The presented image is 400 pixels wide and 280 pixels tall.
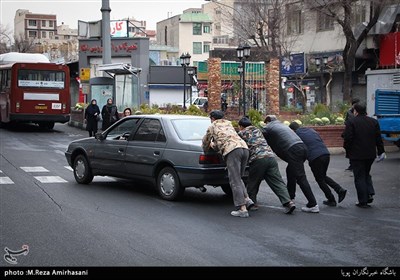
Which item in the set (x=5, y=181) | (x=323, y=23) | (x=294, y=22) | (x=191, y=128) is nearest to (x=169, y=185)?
(x=191, y=128)

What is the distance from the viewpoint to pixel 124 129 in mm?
11805

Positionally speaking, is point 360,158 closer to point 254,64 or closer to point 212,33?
point 254,64

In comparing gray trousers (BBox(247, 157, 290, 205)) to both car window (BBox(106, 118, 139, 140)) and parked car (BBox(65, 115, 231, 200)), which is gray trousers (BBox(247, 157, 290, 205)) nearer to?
parked car (BBox(65, 115, 231, 200))

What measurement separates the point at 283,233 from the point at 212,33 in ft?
281

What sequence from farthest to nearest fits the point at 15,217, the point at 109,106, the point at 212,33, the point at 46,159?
the point at 212,33
the point at 109,106
the point at 46,159
the point at 15,217

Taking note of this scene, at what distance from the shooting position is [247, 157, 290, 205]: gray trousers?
386 inches

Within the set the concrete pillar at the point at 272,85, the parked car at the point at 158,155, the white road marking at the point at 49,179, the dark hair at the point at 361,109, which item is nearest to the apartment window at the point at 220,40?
Result: the concrete pillar at the point at 272,85

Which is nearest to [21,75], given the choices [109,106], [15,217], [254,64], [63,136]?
[63,136]

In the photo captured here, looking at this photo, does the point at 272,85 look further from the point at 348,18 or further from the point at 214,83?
the point at 348,18

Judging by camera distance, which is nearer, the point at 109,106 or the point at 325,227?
the point at 325,227

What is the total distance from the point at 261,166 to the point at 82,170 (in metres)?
4.51

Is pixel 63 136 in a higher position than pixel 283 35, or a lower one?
lower

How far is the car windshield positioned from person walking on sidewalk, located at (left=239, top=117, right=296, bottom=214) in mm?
1096

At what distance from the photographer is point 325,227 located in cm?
873
